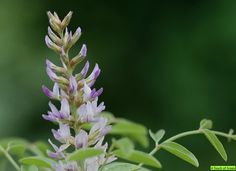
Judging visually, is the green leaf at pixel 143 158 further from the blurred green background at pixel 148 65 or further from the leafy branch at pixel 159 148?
the blurred green background at pixel 148 65

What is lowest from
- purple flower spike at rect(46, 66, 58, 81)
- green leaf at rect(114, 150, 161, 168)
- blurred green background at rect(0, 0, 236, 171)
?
green leaf at rect(114, 150, 161, 168)

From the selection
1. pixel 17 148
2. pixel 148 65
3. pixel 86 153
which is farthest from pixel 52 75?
pixel 148 65

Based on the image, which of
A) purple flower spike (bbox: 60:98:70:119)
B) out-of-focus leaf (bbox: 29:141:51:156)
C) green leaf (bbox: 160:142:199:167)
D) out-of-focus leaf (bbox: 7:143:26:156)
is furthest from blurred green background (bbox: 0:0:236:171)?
purple flower spike (bbox: 60:98:70:119)

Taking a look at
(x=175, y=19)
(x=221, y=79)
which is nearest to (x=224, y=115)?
(x=221, y=79)

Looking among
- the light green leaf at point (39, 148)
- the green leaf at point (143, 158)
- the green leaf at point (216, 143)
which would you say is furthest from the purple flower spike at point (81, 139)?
the light green leaf at point (39, 148)

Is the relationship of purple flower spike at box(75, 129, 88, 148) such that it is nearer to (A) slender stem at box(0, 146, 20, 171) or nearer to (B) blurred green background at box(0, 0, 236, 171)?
(A) slender stem at box(0, 146, 20, 171)

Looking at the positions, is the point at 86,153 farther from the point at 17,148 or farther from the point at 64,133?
the point at 17,148
